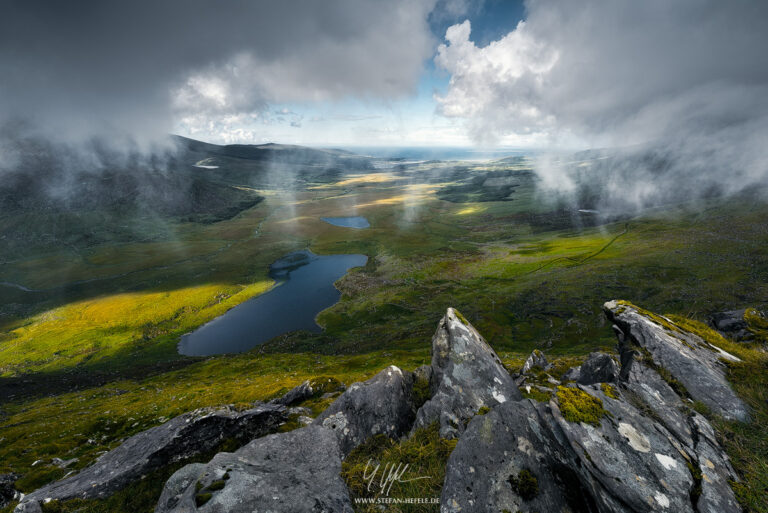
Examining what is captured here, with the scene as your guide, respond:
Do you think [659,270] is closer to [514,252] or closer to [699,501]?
[514,252]

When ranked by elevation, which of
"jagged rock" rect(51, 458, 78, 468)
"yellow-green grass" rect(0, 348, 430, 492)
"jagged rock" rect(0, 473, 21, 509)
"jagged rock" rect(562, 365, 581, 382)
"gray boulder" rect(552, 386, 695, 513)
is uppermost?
"gray boulder" rect(552, 386, 695, 513)

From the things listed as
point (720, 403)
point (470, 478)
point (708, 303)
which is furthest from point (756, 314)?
point (708, 303)

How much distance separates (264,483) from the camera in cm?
975

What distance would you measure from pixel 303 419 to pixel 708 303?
132663mm

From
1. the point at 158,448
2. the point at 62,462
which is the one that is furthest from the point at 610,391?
the point at 62,462

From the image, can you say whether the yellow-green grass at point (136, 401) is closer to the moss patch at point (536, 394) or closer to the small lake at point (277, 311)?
the small lake at point (277, 311)

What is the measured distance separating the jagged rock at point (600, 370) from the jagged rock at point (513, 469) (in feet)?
31.4

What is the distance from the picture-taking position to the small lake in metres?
104

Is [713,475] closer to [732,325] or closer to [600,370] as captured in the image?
[600,370]

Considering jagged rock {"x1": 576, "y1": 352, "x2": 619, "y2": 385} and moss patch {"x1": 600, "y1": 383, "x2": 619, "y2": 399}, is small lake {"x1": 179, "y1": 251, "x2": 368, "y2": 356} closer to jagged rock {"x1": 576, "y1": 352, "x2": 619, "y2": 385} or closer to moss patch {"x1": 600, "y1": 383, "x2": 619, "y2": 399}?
jagged rock {"x1": 576, "y1": 352, "x2": 619, "y2": 385}

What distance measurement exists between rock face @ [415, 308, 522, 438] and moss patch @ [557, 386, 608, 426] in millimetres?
5019

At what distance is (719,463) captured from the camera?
837 centimetres
